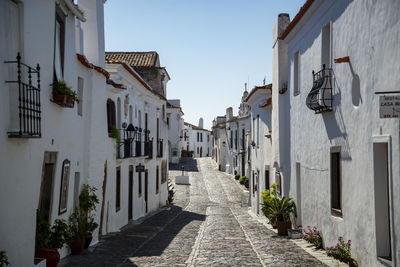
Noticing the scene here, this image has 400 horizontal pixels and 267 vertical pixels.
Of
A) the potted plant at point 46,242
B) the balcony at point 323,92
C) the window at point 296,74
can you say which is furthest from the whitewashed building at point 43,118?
the window at point 296,74

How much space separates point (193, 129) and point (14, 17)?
259 feet

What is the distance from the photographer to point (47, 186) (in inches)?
389

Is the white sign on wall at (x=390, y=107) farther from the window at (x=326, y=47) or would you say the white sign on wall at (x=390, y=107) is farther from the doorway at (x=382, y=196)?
the window at (x=326, y=47)

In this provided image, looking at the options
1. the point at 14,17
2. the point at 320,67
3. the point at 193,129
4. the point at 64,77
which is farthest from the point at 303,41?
the point at 193,129

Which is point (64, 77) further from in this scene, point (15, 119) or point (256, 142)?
point (256, 142)

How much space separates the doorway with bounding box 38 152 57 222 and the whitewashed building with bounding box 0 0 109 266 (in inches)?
0.8

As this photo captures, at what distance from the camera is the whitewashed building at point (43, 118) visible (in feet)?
22.6

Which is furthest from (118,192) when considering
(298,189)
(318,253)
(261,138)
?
(318,253)

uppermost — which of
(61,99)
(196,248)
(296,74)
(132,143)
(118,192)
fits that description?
(296,74)

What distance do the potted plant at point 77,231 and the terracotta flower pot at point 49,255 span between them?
1.98 metres

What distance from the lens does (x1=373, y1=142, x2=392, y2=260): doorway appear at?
800cm

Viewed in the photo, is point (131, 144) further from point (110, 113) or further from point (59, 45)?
point (59, 45)

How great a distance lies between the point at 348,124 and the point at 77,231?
273 inches

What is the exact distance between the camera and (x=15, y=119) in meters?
7.02
